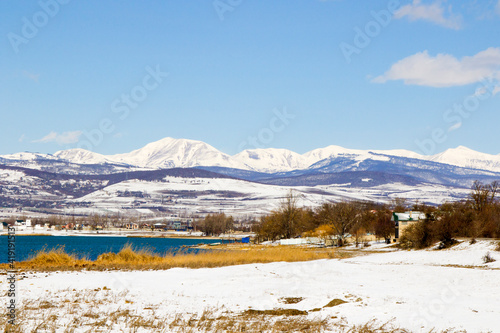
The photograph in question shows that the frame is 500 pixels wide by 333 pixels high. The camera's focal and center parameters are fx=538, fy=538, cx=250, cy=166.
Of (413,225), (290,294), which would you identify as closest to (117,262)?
(290,294)

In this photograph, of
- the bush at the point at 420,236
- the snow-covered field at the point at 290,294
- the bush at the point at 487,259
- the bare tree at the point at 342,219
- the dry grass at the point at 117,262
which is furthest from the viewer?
the bare tree at the point at 342,219

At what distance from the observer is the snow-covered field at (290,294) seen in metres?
18.6

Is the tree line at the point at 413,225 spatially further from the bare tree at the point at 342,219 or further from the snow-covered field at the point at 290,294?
the snow-covered field at the point at 290,294

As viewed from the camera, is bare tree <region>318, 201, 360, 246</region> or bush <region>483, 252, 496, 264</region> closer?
bush <region>483, 252, 496, 264</region>

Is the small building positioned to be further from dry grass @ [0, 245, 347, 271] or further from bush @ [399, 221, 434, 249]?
dry grass @ [0, 245, 347, 271]

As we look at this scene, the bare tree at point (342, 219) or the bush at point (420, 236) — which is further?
the bare tree at point (342, 219)

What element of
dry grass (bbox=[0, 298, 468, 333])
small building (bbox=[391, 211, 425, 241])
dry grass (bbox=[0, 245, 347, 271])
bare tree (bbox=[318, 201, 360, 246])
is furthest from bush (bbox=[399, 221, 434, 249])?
dry grass (bbox=[0, 298, 468, 333])

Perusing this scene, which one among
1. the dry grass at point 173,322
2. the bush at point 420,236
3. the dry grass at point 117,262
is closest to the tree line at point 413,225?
the bush at point 420,236

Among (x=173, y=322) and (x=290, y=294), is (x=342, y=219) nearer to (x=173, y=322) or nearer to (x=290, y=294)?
(x=290, y=294)

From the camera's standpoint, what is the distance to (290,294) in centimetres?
2452

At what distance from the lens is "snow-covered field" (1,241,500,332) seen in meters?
18.6

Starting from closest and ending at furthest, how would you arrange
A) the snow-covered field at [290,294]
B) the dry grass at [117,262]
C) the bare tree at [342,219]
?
the snow-covered field at [290,294]
the dry grass at [117,262]
the bare tree at [342,219]

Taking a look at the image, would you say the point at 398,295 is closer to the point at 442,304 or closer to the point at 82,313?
the point at 442,304

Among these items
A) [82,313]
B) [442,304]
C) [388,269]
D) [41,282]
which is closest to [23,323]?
[82,313]
